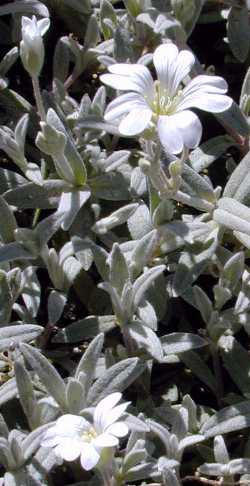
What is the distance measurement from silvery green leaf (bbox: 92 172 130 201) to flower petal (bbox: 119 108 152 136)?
1.73 ft

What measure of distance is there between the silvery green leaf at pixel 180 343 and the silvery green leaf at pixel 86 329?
15cm

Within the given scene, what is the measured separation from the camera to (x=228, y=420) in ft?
6.72

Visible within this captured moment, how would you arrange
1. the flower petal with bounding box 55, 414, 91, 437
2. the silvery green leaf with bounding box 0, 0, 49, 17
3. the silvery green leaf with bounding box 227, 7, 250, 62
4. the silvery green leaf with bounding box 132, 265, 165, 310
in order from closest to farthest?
the flower petal with bounding box 55, 414, 91, 437 → the silvery green leaf with bounding box 132, 265, 165, 310 → the silvery green leaf with bounding box 0, 0, 49, 17 → the silvery green leaf with bounding box 227, 7, 250, 62

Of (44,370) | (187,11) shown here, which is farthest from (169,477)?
(187,11)

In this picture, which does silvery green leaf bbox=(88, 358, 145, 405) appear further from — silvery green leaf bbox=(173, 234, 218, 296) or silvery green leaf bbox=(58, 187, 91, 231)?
silvery green leaf bbox=(58, 187, 91, 231)

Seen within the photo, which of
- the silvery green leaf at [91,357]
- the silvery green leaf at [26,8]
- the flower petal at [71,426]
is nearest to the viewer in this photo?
the flower petal at [71,426]

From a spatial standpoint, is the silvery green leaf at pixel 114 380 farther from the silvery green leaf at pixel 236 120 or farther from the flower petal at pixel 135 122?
the silvery green leaf at pixel 236 120

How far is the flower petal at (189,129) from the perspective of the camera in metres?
1.78

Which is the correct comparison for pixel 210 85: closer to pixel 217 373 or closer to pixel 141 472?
pixel 217 373

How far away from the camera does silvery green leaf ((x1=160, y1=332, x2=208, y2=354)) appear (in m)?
2.10

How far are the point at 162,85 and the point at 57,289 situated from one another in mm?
623

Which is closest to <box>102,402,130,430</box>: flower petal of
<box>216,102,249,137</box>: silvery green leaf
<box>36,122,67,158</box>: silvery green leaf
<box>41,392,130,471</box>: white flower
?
<box>41,392,130,471</box>: white flower

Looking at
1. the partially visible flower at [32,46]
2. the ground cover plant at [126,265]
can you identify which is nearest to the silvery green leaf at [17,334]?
the ground cover plant at [126,265]

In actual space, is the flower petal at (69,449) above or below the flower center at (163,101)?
below
